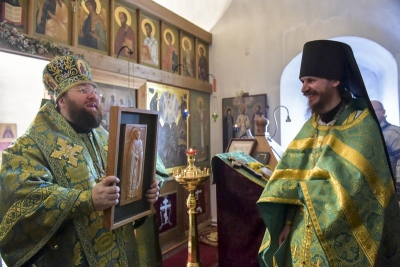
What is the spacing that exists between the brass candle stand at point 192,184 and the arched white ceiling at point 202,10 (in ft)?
10.2

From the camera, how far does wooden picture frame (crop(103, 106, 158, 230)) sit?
1.32 meters

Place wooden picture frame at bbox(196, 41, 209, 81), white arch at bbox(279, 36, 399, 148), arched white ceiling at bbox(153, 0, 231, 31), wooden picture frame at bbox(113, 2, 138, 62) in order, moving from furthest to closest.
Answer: wooden picture frame at bbox(196, 41, 209, 81)
arched white ceiling at bbox(153, 0, 231, 31)
white arch at bbox(279, 36, 399, 148)
wooden picture frame at bbox(113, 2, 138, 62)

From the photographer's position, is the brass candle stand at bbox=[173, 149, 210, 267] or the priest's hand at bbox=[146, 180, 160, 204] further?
the brass candle stand at bbox=[173, 149, 210, 267]

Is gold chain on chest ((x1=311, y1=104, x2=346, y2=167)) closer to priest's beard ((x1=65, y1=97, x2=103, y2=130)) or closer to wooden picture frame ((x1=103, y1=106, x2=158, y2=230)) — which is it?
wooden picture frame ((x1=103, y1=106, x2=158, y2=230))

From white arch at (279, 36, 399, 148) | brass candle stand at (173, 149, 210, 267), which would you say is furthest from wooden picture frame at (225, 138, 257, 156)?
white arch at (279, 36, 399, 148)

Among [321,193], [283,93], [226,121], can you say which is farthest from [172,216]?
[321,193]

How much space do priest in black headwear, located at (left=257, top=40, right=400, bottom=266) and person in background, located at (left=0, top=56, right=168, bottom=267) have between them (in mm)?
761

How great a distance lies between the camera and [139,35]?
155 inches

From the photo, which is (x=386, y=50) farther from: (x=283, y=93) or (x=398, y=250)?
(x=398, y=250)

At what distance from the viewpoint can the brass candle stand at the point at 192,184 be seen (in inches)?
108

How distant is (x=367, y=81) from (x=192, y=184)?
121 inches

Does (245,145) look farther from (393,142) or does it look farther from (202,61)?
(202,61)

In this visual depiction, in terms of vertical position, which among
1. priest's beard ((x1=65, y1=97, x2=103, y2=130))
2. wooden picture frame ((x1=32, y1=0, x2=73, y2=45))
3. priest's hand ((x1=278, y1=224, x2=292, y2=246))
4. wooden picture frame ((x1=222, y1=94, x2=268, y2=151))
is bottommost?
priest's hand ((x1=278, y1=224, x2=292, y2=246))

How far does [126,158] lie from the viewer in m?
1.43
